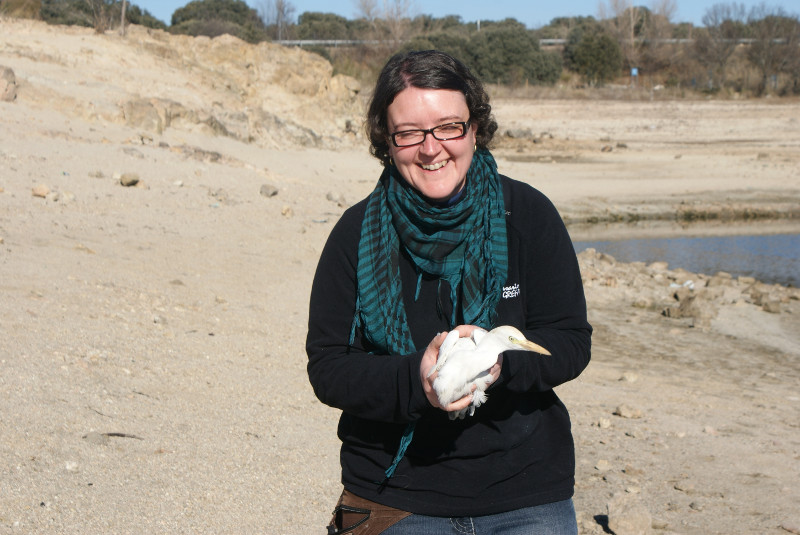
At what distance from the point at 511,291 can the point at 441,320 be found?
0.58 feet

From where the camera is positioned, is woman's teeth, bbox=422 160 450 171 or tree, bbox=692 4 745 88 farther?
tree, bbox=692 4 745 88

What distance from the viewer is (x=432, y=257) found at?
7.05 feet

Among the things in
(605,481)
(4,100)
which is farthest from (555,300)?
(4,100)

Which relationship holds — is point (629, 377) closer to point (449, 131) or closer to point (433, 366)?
point (449, 131)

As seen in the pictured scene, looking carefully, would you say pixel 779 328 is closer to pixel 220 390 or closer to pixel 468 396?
pixel 220 390

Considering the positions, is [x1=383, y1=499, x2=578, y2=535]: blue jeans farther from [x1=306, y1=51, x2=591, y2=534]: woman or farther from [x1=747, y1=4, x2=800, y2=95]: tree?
[x1=747, y1=4, x2=800, y2=95]: tree

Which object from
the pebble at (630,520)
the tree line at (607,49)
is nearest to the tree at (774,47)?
the tree line at (607,49)

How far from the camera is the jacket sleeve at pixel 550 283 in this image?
2.16 m

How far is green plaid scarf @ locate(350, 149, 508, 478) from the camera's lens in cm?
212

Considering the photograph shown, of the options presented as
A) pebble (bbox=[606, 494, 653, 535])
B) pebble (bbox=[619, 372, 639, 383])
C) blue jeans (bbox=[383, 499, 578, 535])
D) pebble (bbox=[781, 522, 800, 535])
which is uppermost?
blue jeans (bbox=[383, 499, 578, 535])

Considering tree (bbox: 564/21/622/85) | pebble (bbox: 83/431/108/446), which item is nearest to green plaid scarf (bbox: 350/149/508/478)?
pebble (bbox: 83/431/108/446)

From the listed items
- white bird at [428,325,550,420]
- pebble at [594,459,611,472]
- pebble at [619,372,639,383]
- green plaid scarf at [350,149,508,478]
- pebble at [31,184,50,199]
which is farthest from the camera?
pebble at [31,184,50,199]

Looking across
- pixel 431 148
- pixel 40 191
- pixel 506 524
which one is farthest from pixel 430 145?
pixel 40 191

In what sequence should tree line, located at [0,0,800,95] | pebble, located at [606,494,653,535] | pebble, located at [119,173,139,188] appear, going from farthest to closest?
tree line, located at [0,0,800,95], pebble, located at [119,173,139,188], pebble, located at [606,494,653,535]
